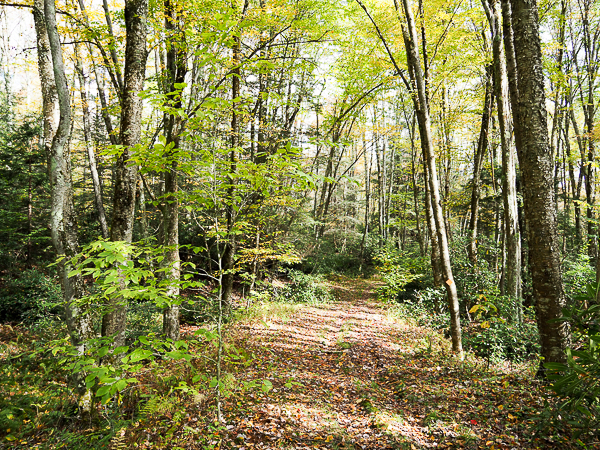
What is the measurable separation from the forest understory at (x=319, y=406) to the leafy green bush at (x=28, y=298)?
1.97 metres

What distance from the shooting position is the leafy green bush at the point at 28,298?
27.1ft

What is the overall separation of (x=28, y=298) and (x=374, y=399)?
990 cm

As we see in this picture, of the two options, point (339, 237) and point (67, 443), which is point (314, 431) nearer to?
point (67, 443)

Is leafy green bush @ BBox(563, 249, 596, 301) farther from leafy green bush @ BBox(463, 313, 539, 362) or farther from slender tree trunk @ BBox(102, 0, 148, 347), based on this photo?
slender tree trunk @ BBox(102, 0, 148, 347)

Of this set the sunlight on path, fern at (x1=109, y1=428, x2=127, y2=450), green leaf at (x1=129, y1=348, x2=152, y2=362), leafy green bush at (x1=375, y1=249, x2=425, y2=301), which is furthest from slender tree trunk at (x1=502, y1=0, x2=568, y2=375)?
leafy green bush at (x1=375, y1=249, x2=425, y2=301)

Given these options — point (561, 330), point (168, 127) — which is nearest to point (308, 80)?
point (168, 127)

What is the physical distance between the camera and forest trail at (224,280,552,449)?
325 centimetres

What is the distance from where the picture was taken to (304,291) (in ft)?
41.2

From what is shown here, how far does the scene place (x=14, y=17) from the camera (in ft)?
21.8

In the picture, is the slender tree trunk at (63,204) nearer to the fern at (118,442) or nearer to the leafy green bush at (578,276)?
the fern at (118,442)

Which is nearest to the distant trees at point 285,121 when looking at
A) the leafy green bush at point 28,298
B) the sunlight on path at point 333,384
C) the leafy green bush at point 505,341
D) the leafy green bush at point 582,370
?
the leafy green bush at point 505,341

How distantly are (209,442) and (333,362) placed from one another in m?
3.21

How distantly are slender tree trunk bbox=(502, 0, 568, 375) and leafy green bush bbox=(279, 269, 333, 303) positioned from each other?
29.4 ft

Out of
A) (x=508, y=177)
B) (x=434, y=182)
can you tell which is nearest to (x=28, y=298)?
(x=434, y=182)
